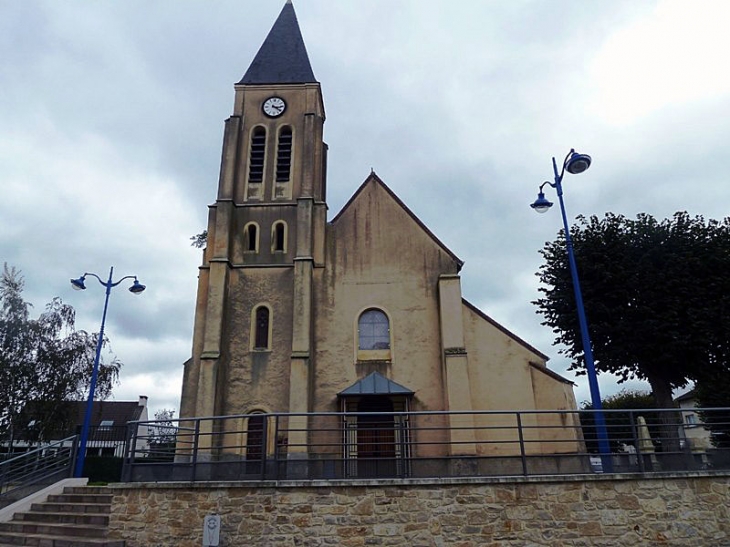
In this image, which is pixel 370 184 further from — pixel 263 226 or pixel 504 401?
pixel 504 401

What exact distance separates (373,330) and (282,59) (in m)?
14.2

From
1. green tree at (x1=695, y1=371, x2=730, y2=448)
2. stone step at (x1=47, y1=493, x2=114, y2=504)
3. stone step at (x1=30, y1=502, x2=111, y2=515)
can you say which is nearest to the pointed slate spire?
stone step at (x1=47, y1=493, x2=114, y2=504)

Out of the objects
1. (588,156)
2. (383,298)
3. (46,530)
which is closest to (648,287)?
(588,156)

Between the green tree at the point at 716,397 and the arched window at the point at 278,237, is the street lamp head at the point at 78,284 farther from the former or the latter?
the green tree at the point at 716,397

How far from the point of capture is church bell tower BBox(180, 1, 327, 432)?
686 inches

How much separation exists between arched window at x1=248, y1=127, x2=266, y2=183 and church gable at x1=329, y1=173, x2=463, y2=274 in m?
3.94

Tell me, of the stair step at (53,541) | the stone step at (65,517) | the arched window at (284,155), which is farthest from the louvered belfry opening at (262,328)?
the stair step at (53,541)

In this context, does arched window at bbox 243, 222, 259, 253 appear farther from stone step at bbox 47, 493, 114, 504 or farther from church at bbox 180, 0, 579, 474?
stone step at bbox 47, 493, 114, 504

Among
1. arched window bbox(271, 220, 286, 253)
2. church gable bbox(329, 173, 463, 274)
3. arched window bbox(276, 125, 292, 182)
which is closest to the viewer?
church gable bbox(329, 173, 463, 274)

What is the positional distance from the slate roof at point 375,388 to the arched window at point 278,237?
5.91 meters

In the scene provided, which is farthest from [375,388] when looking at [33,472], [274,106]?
[274,106]

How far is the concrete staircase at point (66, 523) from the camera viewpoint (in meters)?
9.88

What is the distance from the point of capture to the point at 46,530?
10.8 metres

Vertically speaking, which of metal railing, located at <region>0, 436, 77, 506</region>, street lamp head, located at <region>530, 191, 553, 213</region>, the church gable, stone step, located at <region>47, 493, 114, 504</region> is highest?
the church gable
